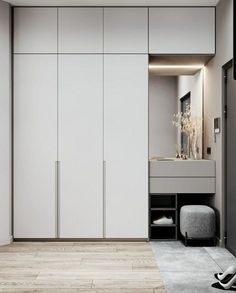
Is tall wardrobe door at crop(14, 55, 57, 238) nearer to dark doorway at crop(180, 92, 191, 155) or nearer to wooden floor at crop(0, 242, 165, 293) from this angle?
wooden floor at crop(0, 242, 165, 293)

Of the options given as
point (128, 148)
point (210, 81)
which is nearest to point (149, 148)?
point (128, 148)

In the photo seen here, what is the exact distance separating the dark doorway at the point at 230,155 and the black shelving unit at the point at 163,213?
1.86ft

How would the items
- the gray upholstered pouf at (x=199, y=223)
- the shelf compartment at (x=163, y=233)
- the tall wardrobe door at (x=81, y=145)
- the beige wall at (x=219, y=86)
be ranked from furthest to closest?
1. the shelf compartment at (x=163, y=233)
2. the tall wardrobe door at (x=81, y=145)
3. the gray upholstered pouf at (x=199, y=223)
4. the beige wall at (x=219, y=86)

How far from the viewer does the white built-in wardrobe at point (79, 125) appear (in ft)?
13.8

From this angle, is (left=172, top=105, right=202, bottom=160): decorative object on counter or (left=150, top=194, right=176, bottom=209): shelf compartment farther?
(left=172, top=105, right=202, bottom=160): decorative object on counter

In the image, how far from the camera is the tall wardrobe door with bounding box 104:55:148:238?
13.8 feet

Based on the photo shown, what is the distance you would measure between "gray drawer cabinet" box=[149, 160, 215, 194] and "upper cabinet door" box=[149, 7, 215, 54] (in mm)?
1087

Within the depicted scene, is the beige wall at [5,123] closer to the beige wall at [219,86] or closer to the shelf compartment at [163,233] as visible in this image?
the shelf compartment at [163,233]

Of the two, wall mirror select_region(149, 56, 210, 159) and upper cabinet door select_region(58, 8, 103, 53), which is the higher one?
upper cabinet door select_region(58, 8, 103, 53)

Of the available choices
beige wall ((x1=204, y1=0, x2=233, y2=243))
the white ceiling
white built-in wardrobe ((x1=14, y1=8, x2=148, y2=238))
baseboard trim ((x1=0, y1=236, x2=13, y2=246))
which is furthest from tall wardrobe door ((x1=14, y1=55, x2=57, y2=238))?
beige wall ((x1=204, y1=0, x2=233, y2=243))

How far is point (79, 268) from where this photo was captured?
328 cm

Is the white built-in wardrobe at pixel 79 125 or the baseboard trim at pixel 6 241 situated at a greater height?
the white built-in wardrobe at pixel 79 125

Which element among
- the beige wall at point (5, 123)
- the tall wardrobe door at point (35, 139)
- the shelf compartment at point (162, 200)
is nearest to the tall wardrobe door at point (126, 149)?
the shelf compartment at point (162, 200)

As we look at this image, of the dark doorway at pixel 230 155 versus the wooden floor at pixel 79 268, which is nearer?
the wooden floor at pixel 79 268
